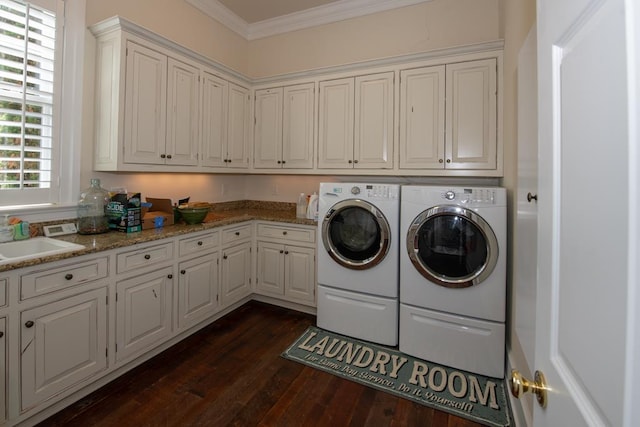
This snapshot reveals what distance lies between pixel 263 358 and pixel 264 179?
2.18 metres

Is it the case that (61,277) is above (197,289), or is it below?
above

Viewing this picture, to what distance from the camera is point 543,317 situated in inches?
27.2

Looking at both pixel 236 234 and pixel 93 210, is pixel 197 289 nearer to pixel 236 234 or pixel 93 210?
pixel 236 234

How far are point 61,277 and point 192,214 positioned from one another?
1074 mm

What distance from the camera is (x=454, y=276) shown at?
7.17ft

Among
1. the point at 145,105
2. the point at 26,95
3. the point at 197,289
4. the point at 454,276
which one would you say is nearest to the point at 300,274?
the point at 197,289

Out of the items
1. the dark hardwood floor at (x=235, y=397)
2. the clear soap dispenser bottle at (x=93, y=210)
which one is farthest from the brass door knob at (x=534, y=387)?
the clear soap dispenser bottle at (x=93, y=210)

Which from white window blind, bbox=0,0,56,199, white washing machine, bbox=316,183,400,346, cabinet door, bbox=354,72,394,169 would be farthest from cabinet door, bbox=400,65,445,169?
white window blind, bbox=0,0,56,199

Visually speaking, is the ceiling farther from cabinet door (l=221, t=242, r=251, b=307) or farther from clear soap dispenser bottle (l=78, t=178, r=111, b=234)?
cabinet door (l=221, t=242, r=251, b=307)

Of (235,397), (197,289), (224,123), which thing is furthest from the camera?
(224,123)

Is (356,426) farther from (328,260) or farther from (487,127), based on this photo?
(487,127)

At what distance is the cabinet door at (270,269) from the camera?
307 centimetres

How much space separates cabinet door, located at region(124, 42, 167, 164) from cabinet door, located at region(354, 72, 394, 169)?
1659 mm

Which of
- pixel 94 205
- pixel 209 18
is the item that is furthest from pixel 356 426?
pixel 209 18
